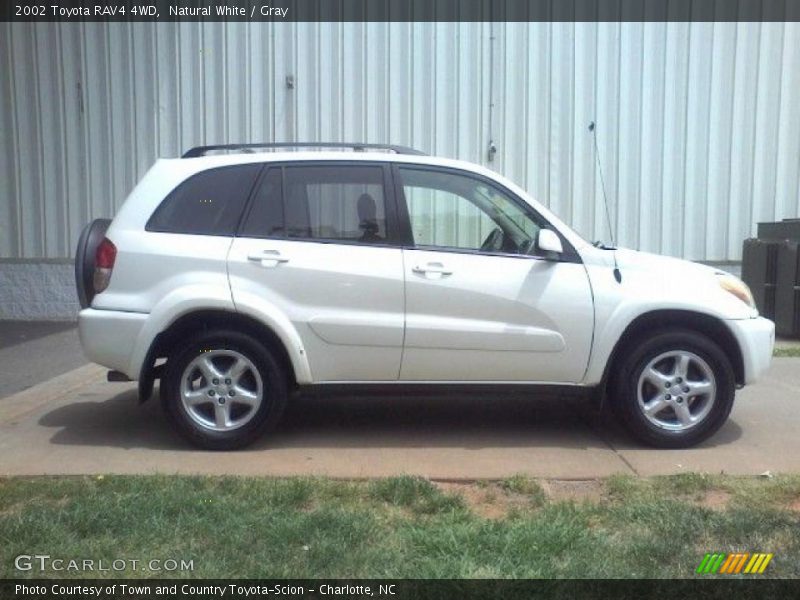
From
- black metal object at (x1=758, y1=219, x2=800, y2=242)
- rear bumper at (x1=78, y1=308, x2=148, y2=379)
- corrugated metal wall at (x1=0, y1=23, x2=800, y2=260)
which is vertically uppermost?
corrugated metal wall at (x1=0, y1=23, x2=800, y2=260)

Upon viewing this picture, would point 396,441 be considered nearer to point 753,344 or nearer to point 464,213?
point 464,213

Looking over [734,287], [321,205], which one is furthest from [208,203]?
[734,287]

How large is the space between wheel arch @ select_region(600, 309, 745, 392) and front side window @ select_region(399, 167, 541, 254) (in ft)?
2.82

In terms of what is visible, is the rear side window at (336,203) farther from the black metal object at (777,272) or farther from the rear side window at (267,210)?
the black metal object at (777,272)

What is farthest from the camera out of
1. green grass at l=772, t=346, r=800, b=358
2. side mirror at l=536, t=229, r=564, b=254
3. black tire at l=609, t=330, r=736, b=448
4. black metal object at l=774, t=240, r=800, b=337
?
black metal object at l=774, t=240, r=800, b=337

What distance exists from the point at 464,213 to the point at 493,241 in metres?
0.29

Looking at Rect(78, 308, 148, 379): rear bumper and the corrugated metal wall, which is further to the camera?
the corrugated metal wall

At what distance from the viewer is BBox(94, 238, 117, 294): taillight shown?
5562 millimetres

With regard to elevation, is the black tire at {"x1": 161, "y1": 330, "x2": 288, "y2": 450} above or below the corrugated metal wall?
below

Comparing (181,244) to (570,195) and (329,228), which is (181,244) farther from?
(570,195)

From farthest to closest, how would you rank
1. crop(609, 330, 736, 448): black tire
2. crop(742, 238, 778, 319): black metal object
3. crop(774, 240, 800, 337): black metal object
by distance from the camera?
crop(742, 238, 778, 319): black metal object
crop(774, 240, 800, 337): black metal object
crop(609, 330, 736, 448): black tire

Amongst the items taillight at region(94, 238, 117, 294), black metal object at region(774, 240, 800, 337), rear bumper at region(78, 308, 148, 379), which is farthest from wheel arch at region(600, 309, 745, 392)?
black metal object at region(774, 240, 800, 337)

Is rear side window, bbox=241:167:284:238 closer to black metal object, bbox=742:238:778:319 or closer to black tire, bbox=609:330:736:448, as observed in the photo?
black tire, bbox=609:330:736:448

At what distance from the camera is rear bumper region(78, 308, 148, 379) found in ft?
18.1
